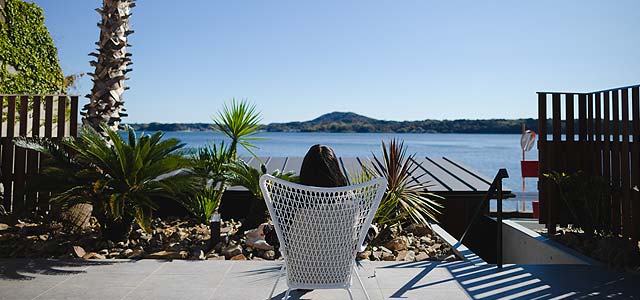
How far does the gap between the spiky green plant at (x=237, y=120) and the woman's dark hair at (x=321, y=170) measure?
2875mm

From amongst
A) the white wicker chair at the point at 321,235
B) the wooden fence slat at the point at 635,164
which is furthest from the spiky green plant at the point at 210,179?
the wooden fence slat at the point at 635,164

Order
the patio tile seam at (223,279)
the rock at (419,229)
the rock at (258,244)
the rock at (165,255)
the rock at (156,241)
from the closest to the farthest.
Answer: the patio tile seam at (223,279)
the rock at (165,255)
the rock at (258,244)
the rock at (156,241)
the rock at (419,229)

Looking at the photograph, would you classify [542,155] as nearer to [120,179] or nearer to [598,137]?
[598,137]

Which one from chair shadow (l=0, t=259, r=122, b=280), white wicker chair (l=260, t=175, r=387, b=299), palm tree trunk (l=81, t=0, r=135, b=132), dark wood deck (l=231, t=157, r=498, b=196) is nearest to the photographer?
white wicker chair (l=260, t=175, r=387, b=299)

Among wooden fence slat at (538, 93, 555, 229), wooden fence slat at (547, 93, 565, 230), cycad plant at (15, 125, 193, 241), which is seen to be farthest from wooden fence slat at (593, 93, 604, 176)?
cycad plant at (15, 125, 193, 241)

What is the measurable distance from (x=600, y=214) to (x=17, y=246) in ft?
18.4

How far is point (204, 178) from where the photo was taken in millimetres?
5445

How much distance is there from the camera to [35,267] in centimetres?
407

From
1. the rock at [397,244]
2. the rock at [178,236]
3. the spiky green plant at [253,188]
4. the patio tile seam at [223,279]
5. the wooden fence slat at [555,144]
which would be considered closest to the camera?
the patio tile seam at [223,279]

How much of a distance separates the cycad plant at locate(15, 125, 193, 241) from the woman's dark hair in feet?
6.63

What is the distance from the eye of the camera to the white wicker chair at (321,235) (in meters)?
2.84

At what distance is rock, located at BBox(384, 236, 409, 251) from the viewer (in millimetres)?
5195

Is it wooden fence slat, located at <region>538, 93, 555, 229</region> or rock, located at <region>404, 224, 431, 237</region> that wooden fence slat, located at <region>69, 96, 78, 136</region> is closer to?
rock, located at <region>404, 224, 431, 237</region>

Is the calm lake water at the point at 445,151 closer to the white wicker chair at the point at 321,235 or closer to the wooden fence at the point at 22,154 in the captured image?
the wooden fence at the point at 22,154
